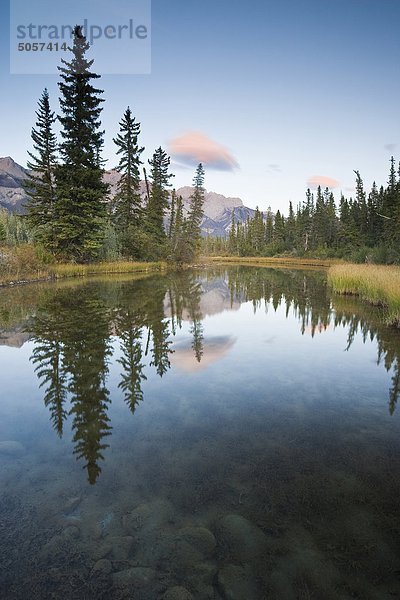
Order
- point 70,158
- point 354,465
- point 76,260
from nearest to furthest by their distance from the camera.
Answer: point 354,465 < point 70,158 < point 76,260

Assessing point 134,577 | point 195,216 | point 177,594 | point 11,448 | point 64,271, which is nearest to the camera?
point 177,594

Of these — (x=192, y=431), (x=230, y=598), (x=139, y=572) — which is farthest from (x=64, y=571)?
(x=192, y=431)

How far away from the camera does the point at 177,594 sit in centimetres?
257

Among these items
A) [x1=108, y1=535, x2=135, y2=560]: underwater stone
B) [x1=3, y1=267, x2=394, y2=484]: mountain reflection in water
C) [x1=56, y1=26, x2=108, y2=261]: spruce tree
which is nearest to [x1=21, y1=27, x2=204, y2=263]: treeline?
[x1=56, y1=26, x2=108, y2=261]: spruce tree

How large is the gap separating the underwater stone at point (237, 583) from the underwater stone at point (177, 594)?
26 cm

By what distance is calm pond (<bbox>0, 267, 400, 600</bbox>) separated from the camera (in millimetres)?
2750

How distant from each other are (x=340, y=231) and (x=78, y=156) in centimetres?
5461

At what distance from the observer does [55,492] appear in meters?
3.72

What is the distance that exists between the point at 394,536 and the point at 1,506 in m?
3.83

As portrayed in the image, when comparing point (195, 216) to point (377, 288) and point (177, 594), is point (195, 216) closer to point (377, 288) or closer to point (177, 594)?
point (377, 288)

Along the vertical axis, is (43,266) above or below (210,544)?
above

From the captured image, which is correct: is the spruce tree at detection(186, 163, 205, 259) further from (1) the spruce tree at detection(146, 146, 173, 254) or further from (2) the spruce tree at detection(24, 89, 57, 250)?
(2) the spruce tree at detection(24, 89, 57, 250)

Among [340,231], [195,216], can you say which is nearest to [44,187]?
[195,216]

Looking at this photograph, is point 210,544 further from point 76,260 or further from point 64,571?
point 76,260
